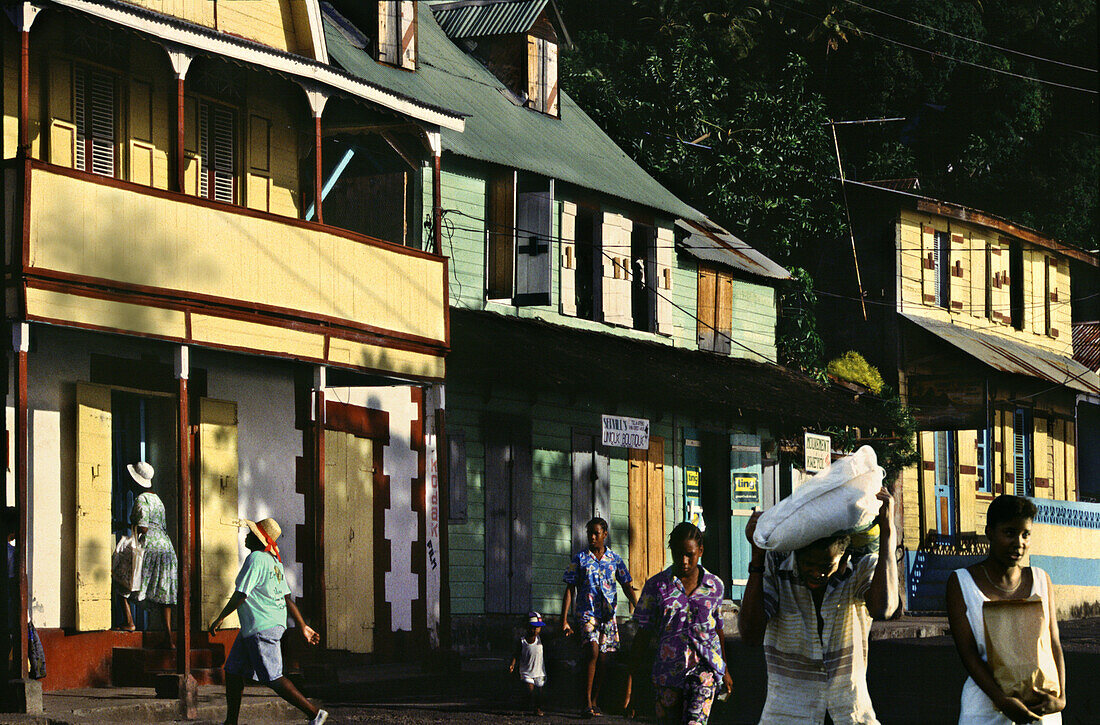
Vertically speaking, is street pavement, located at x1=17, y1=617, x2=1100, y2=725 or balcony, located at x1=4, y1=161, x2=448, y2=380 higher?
balcony, located at x1=4, y1=161, x2=448, y2=380

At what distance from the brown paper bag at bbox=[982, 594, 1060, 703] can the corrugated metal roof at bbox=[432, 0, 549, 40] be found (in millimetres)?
19449

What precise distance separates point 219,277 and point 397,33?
7441mm

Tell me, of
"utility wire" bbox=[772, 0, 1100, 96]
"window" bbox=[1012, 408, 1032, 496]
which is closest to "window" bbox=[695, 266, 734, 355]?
"window" bbox=[1012, 408, 1032, 496]

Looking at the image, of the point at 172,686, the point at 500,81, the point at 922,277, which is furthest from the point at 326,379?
the point at 922,277

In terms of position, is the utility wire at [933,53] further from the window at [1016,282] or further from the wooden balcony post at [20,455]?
the wooden balcony post at [20,455]

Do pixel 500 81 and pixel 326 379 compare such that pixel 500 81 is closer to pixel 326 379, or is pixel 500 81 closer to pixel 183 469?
pixel 326 379

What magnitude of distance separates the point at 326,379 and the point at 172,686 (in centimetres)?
517

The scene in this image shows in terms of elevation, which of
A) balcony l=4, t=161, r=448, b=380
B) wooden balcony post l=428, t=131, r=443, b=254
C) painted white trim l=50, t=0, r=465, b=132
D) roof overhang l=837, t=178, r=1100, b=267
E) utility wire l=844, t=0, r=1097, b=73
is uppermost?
utility wire l=844, t=0, r=1097, b=73

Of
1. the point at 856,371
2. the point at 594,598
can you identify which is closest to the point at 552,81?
the point at 856,371

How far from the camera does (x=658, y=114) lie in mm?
31875

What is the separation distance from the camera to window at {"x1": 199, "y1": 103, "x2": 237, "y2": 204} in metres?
18.2

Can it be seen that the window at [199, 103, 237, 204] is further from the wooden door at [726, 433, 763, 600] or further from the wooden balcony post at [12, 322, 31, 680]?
the wooden door at [726, 433, 763, 600]

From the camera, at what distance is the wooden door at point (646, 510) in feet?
80.5

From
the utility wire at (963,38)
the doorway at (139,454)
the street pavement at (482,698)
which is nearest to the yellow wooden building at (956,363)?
the utility wire at (963,38)
